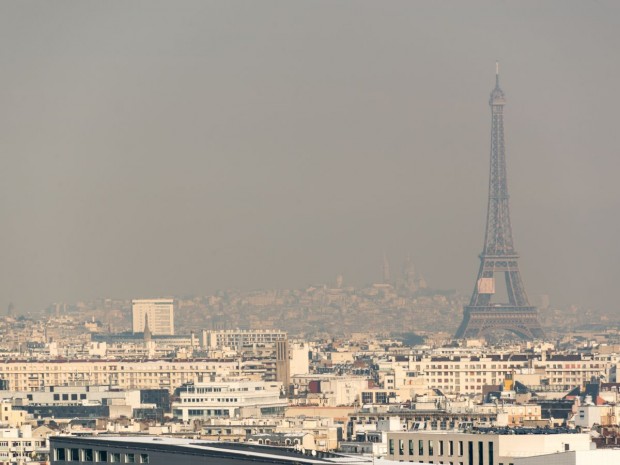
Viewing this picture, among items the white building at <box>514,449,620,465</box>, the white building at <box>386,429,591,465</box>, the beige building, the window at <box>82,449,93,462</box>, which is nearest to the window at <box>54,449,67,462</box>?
the window at <box>82,449,93,462</box>

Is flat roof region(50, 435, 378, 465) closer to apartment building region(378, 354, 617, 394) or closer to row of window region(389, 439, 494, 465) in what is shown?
row of window region(389, 439, 494, 465)

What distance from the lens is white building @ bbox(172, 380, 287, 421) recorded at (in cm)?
11706

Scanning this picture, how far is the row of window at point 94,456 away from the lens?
50031 millimetres

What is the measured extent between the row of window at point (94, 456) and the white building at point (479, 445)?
11.6m

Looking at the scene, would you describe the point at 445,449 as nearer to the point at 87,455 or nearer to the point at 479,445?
the point at 479,445

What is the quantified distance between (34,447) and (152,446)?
40744 millimetres

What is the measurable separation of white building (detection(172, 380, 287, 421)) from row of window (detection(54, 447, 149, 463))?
2390 inches

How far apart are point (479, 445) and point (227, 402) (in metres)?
58.1

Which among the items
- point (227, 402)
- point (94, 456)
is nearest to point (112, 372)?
point (227, 402)

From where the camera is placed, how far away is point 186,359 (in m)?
169

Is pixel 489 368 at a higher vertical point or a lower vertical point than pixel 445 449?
higher

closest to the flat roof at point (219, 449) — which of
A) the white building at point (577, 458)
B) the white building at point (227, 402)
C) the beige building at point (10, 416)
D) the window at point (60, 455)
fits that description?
the window at point (60, 455)

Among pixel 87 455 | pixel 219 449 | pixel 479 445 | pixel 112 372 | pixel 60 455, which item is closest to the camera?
pixel 219 449

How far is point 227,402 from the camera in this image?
121 meters
